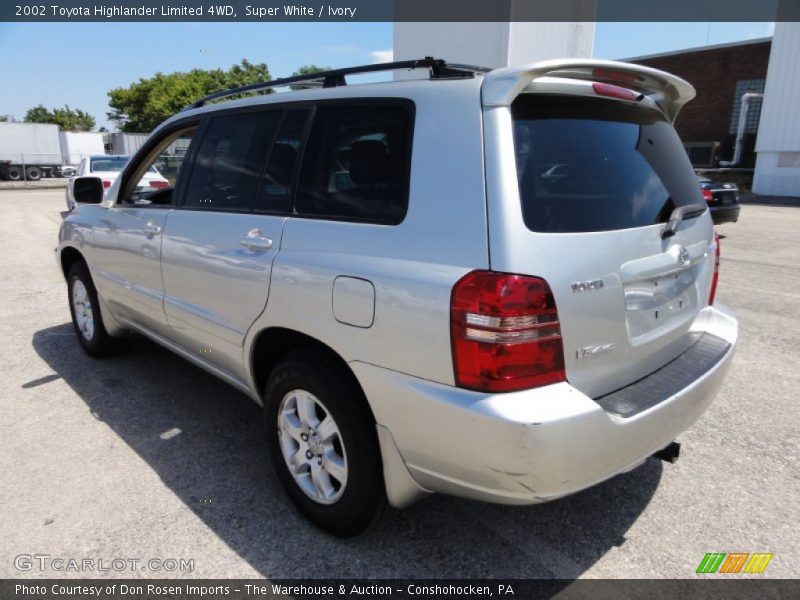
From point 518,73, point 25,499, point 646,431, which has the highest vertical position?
point 518,73

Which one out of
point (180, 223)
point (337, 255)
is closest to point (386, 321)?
point (337, 255)

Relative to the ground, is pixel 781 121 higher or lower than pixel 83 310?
higher

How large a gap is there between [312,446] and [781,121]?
24.9 m

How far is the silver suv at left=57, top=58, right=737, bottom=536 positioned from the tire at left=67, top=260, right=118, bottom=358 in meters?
1.93

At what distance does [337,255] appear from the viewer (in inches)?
89.7

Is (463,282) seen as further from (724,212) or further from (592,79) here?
(724,212)

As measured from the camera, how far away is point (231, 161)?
313 cm

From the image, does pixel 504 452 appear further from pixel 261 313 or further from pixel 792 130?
pixel 792 130

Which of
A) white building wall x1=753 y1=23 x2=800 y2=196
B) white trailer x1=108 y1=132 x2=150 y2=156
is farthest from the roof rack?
white trailer x1=108 y1=132 x2=150 y2=156

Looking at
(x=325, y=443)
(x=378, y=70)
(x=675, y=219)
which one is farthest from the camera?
(x=378, y=70)

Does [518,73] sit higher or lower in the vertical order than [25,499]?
higher

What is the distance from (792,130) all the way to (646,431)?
953 inches

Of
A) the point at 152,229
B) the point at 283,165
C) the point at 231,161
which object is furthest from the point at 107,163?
the point at 283,165

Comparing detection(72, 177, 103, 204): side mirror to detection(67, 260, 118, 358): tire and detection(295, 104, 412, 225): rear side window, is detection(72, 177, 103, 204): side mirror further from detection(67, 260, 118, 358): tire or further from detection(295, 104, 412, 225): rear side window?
detection(295, 104, 412, 225): rear side window
